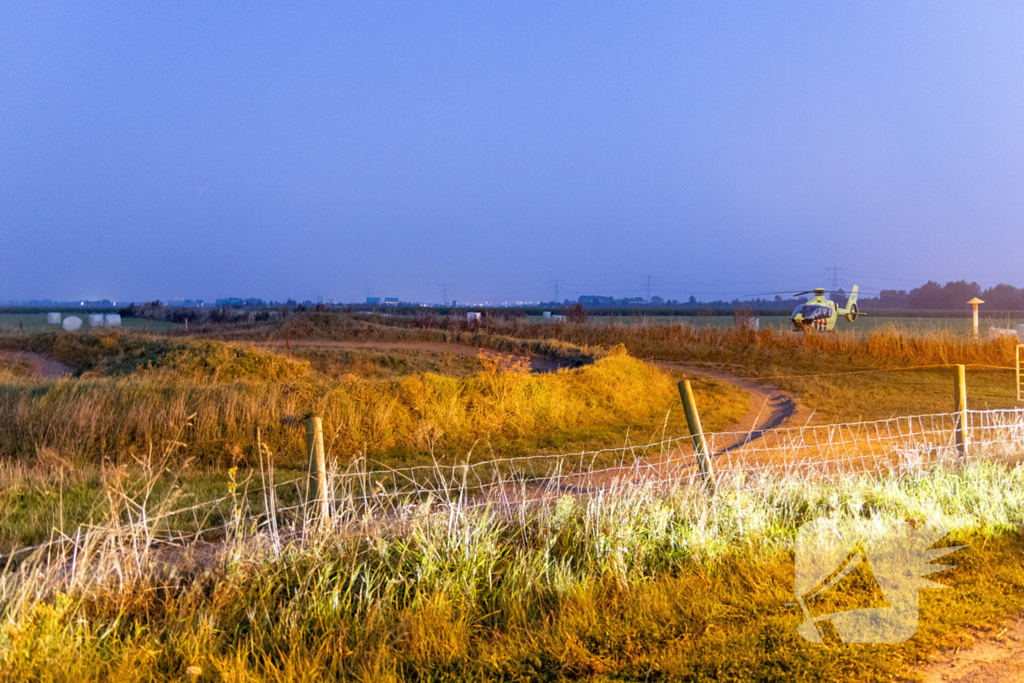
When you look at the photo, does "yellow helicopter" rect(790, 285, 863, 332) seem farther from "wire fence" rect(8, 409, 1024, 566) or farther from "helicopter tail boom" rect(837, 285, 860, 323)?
"wire fence" rect(8, 409, 1024, 566)

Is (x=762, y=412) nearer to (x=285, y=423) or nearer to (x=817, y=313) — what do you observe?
(x=285, y=423)

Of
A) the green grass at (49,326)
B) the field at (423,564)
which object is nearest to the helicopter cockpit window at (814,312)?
the field at (423,564)

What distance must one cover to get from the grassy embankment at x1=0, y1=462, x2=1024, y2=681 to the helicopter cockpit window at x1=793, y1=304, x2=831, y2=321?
30933 mm

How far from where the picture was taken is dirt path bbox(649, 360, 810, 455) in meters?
10.2

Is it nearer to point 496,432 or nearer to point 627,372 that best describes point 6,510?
point 496,432

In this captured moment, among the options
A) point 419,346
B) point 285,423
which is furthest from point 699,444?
point 419,346

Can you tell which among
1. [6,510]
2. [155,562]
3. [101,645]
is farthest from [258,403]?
[101,645]

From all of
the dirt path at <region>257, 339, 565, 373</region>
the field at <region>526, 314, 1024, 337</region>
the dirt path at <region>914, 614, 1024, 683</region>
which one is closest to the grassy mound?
the dirt path at <region>914, 614, 1024, 683</region>

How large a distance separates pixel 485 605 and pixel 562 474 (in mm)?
4418

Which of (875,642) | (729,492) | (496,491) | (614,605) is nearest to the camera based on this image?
(875,642)

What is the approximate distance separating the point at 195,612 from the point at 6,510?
3170 millimetres

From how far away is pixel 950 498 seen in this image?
508 centimetres

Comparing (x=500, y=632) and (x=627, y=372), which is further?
(x=627, y=372)

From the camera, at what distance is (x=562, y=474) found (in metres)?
7.95
